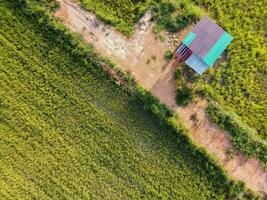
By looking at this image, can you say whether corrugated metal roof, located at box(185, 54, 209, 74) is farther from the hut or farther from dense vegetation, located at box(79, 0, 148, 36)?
dense vegetation, located at box(79, 0, 148, 36)

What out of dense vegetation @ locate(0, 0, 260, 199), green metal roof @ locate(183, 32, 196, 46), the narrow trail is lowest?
dense vegetation @ locate(0, 0, 260, 199)

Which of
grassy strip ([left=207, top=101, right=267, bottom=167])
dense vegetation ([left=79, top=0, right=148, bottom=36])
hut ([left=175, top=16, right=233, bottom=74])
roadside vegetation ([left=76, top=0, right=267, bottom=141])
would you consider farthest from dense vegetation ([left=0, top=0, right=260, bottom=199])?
hut ([left=175, top=16, right=233, bottom=74])

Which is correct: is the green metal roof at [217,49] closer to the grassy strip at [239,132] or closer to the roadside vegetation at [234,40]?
the roadside vegetation at [234,40]

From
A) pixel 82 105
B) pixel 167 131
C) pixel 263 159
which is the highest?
pixel 263 159

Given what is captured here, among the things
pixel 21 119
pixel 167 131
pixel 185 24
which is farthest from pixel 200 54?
pixel 21 119

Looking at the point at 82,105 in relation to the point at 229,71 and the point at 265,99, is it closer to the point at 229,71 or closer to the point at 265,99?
the point at 229,71

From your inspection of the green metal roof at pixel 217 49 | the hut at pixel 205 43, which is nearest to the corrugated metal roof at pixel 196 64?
the hut at pixel 205 43

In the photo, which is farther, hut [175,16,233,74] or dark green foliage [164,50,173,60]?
dark green foliage [164,50,173,60]
